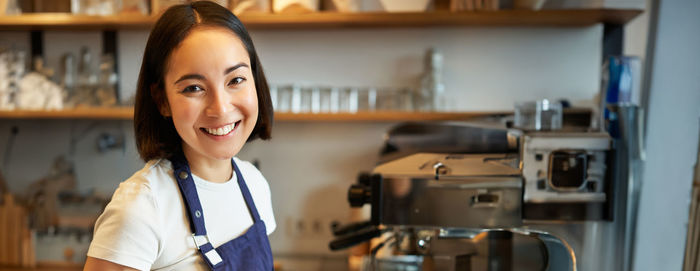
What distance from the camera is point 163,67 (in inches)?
24.5

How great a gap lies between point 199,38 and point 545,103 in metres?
1.15

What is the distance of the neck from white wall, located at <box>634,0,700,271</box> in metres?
1.00

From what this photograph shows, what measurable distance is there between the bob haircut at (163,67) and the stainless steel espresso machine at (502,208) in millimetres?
397

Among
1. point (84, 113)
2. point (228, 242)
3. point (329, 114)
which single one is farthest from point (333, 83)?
point (228, 242)

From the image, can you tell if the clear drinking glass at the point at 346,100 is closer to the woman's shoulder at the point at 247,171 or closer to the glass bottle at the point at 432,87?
the glass bottle at the point at 432,87

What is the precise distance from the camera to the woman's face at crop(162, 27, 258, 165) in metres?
0.60

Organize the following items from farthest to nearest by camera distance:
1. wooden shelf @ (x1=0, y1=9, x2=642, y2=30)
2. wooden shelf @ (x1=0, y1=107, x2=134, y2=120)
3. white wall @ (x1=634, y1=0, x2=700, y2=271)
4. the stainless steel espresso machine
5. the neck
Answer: wooden shelf @ (x1=0, y1=107, x2=134, y2=120) < wooden shelf @ (x1=0, y1=9, x2=642, y2=30) < white wall @ (x1=634, y1=0, x2=700, y2=271) < the stainless steel espresso machine < the neck

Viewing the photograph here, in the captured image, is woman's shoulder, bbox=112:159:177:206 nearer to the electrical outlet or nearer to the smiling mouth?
the smiling mouth

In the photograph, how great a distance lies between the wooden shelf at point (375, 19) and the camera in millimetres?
1955

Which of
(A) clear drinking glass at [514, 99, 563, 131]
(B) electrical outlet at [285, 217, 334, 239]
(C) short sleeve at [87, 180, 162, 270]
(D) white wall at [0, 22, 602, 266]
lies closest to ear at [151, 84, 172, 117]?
(C) short sleeve at [87, 180, 162, 270]

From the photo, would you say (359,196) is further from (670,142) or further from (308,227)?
(308,227)

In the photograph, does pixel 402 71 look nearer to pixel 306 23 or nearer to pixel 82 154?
pixel 306 23

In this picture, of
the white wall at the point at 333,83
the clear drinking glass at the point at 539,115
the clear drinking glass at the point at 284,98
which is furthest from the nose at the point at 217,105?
the white wall at the point at 333,83

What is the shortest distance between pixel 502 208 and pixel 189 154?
Result: 585 mm
